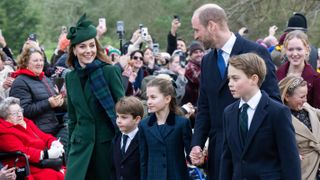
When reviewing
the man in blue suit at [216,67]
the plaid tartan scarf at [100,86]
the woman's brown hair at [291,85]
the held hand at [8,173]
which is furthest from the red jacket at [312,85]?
the held hand at [8,173]

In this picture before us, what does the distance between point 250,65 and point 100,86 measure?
1909 mm

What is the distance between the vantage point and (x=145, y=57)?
40.8ft

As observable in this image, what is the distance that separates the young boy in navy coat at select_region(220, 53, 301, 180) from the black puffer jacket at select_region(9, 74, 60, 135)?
12.9 feet

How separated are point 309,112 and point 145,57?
6.25m

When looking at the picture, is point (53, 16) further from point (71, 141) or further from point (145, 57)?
point (71, 141)

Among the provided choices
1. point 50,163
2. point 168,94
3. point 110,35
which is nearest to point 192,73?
point 50,163

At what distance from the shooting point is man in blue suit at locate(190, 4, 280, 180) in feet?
17.9

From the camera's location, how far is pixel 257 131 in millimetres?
4801

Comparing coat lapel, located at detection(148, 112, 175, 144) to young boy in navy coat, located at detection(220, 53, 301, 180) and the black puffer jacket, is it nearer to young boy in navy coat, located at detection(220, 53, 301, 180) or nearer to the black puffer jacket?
young boy in navy coat, located at detection(220, 53, 301, 180)

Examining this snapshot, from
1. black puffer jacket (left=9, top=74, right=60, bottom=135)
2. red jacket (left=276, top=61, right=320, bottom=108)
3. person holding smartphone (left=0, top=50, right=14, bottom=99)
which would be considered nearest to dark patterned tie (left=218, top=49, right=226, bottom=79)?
red jacket (left=276, top=61, right=320, bottom=108)

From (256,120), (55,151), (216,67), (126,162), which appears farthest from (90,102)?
(256,120)

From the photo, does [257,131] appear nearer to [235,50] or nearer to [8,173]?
[235,50]

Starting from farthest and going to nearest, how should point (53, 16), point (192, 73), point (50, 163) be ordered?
1. point (53, 16)
2. point (192, 73)
3. point (50, 163)

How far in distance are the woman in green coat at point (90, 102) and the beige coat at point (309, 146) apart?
1.70 metres
